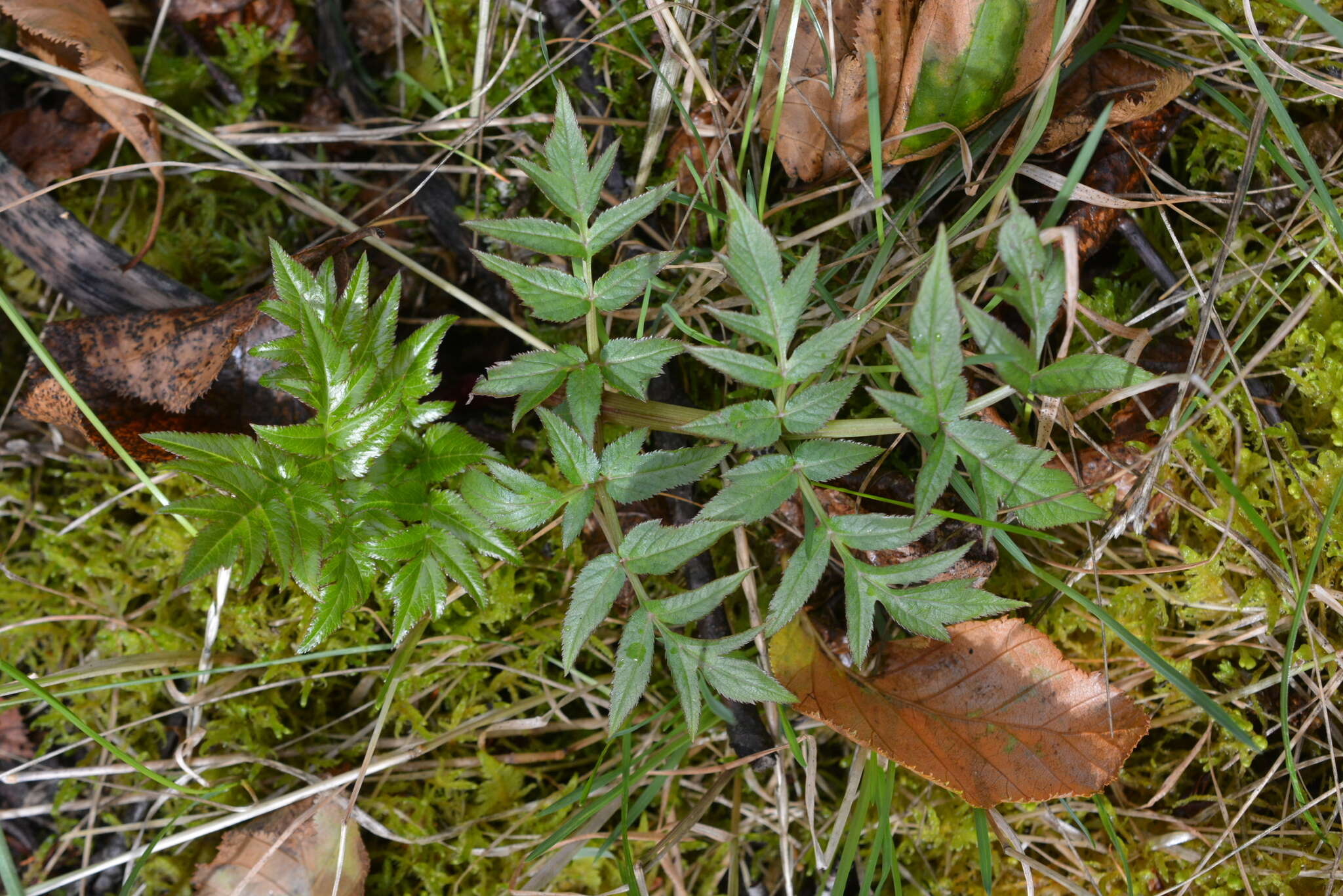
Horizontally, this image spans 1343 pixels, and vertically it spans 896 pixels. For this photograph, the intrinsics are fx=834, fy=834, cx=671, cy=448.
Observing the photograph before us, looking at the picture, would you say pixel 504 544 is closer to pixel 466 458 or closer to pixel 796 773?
pixel 466 458

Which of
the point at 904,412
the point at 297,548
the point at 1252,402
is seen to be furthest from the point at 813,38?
the point at 297,548

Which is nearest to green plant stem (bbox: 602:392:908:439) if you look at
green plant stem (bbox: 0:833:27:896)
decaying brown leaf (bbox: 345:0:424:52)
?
decaying brown leaf (bbox: 345:0:424:52)

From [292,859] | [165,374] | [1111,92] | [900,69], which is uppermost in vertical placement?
[900,69]

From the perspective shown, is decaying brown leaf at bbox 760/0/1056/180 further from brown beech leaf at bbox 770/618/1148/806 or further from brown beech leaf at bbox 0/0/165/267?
brown beech leaf at bbox 0/0/165/267

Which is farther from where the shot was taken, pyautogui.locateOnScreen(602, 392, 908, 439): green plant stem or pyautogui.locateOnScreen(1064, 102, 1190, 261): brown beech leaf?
pyautogui.locateOnScreen(1064, 102, 1190, 261): brown beech leaf

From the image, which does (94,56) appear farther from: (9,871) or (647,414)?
(9,871)

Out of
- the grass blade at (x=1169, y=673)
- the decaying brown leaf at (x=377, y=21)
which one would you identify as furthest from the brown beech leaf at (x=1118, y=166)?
the decaying brown leaf at (x=377, y=21)

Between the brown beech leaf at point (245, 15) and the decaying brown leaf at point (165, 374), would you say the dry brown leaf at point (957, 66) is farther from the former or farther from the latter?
the brown beech leaf at point (245, 15)

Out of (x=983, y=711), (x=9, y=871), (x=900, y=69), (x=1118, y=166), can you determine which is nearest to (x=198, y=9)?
(x=900, y=69)
